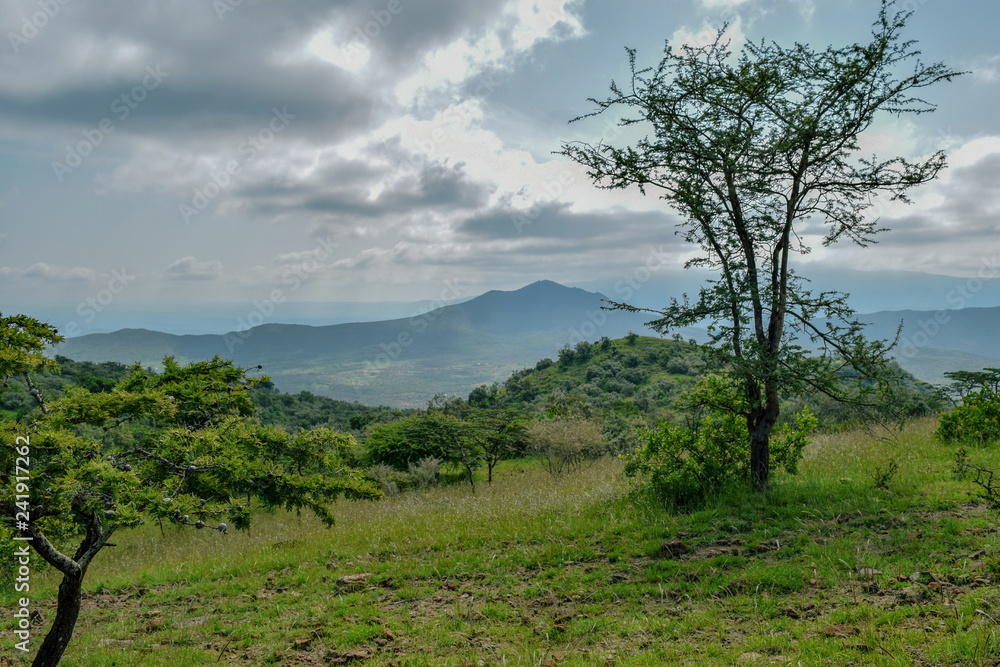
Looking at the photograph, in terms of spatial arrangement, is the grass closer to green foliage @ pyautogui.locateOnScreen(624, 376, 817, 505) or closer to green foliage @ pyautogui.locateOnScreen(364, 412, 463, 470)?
green foliage @ pyautogui.locateOnScreen(624, 376, 817, 505)

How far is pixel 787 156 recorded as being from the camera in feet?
30.0

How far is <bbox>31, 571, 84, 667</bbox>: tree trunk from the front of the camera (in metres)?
5.59

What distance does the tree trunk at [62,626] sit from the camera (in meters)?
5.59

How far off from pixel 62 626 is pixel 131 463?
195 cm

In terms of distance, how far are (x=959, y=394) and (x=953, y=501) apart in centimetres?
474

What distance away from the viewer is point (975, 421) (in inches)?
464

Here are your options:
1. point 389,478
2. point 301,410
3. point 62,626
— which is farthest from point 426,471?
point 301,410

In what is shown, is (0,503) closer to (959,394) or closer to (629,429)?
(959,394)

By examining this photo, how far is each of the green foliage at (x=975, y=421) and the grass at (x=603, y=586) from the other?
143 cm

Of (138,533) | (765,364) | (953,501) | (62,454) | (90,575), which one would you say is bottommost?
(138,533)

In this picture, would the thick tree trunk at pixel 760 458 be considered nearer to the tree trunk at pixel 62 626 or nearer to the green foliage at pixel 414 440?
the tree trunk at pixel 62 626

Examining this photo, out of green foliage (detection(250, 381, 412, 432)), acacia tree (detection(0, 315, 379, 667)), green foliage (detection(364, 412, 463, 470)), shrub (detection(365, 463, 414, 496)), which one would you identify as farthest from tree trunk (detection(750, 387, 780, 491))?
green foliage (detection(250, 381, 412, 432))

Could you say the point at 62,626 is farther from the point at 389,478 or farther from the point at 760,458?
the point at 389,478

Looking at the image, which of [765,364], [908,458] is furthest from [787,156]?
[908,458]
